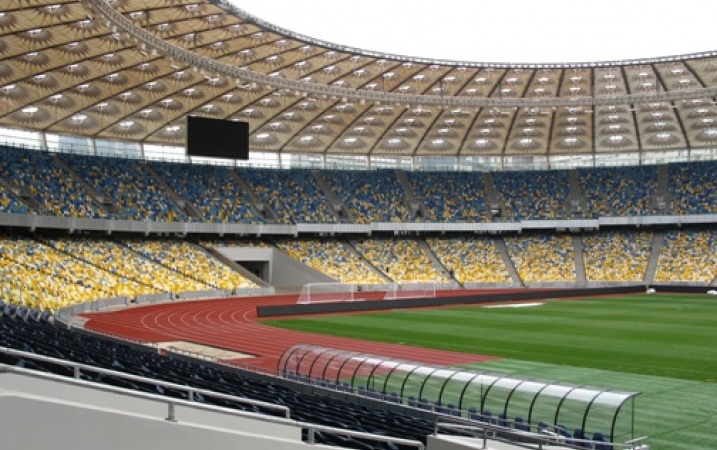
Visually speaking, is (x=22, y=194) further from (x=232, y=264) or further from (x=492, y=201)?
(x=492, y=201)

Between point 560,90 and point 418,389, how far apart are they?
4198 cm

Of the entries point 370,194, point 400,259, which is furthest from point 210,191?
point 400,259

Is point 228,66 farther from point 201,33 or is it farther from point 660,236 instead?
point 660,236

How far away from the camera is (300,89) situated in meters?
48.2

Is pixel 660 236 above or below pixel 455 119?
below

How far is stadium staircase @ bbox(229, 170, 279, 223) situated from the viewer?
2682 inches

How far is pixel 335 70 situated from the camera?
157ft

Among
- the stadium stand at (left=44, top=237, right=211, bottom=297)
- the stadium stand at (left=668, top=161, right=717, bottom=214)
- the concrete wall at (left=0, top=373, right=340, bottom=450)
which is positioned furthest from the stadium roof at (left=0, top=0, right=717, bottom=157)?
the concrete wall at (left=0, top=373, right=340, bottom=450)

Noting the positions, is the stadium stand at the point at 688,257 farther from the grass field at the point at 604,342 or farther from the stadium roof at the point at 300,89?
the grass field at the point at 604,342

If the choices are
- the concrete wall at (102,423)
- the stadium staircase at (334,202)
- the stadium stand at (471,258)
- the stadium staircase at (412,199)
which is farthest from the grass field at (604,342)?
the stadium staircase at (334,202)

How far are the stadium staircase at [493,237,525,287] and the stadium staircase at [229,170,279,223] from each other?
21905 mm

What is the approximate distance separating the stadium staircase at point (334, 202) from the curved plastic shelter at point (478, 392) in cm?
5101

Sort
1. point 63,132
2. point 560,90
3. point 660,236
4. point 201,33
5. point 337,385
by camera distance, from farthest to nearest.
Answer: point 660,236 < point 63,132 < point 560,90 < point 201,33 < point 337,385

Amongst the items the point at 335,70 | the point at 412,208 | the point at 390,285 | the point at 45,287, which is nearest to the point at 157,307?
the point at 45,287
